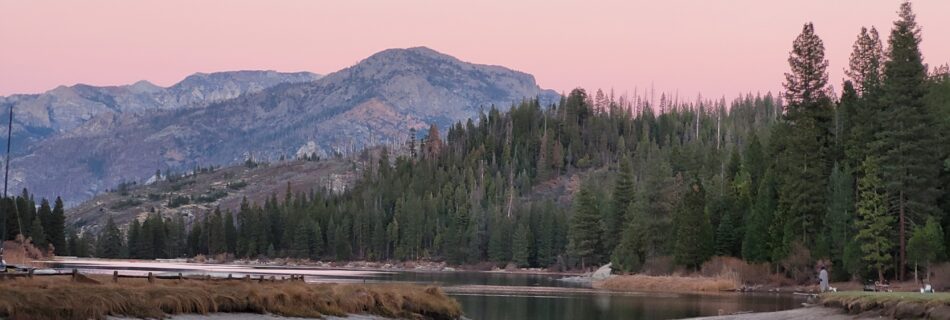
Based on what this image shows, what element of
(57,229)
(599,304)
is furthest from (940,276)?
(57,229)

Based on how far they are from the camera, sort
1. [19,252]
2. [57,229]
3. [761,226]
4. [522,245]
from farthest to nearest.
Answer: [57,229], [522,245], [19,252], [761,226]

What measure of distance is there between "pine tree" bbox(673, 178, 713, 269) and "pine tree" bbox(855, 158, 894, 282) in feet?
77.7

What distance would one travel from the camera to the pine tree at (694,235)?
114m

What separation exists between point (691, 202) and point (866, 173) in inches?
998

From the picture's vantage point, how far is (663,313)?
2544 inches

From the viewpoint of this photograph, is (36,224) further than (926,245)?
Yes

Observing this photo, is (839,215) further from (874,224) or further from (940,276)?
(940,276)

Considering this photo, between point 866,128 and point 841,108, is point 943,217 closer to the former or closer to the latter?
point 866,128

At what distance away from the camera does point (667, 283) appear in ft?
351

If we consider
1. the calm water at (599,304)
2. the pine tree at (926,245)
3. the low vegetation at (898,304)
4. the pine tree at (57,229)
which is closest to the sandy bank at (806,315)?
the low vegetation at (898,304)

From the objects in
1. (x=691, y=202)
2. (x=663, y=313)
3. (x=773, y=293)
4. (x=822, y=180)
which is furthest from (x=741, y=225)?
(x=663, y=313)

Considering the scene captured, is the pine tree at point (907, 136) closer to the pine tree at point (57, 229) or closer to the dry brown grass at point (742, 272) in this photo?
the dry brown grass at point (742, 272)

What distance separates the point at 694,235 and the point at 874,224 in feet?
86.8

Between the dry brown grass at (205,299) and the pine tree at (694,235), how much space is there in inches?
2377
